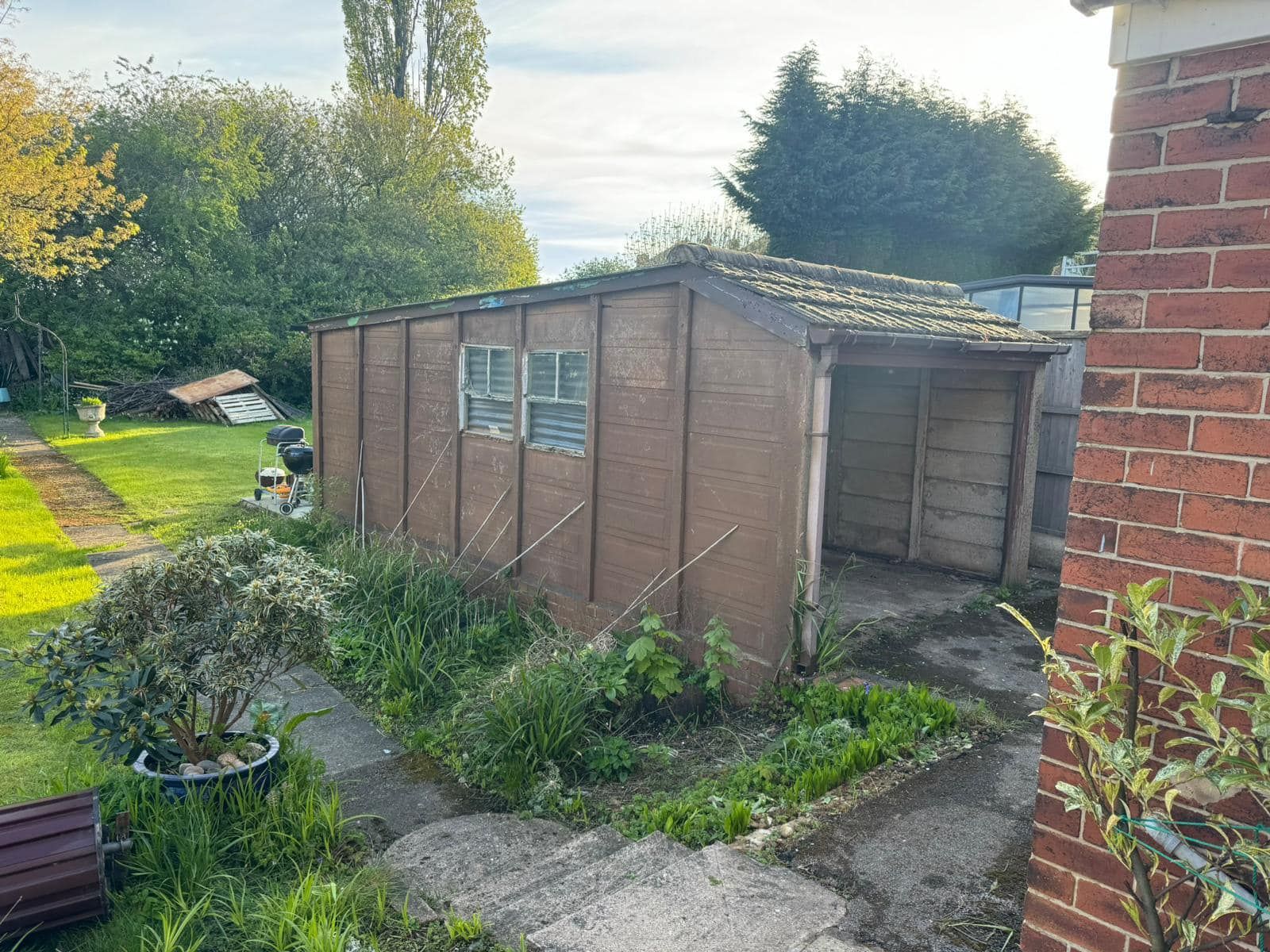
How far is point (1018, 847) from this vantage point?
Answer: 3.89 m

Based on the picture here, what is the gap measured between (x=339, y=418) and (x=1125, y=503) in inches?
428

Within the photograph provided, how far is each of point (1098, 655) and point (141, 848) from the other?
4.22 meters

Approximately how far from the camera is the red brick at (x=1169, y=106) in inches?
77.9

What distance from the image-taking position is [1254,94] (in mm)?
1933

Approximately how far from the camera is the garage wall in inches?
366

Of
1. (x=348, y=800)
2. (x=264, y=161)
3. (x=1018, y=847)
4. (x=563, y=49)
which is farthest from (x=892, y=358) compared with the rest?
(x=264, y=161)

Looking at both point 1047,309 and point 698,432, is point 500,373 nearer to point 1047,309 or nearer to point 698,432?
point 698,432

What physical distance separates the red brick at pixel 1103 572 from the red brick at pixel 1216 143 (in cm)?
93

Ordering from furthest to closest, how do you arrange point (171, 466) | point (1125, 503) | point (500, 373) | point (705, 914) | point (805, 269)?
point (171, 466) → point (500, 373) → point (805, 269) → point (705, 914) → point (1125, 503)

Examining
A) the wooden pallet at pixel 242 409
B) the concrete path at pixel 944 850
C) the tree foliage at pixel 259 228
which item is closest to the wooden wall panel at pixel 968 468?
the concrete path at pixel 944 850

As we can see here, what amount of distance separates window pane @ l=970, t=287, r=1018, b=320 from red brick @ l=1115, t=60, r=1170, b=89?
47.1 ft

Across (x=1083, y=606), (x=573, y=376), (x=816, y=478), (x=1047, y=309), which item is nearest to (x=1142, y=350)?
(x=1083, y=606)

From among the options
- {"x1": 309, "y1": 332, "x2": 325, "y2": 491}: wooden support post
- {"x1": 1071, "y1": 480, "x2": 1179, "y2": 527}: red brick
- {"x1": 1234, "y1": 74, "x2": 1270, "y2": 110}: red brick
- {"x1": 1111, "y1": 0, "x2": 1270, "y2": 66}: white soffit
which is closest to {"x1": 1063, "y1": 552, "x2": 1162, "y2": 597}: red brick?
{"x1": 1071, "y1": 480, "x2": 1179, "y2": 527}: red brick

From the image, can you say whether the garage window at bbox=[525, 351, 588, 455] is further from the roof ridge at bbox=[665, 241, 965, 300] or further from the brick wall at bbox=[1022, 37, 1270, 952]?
the brick wall at bbox=[1022, 37, 1270, 952]
